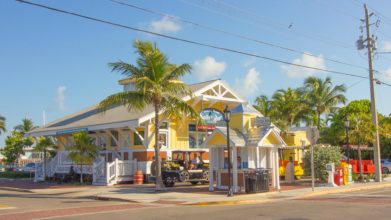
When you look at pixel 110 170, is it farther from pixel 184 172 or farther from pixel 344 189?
pixel 344 189

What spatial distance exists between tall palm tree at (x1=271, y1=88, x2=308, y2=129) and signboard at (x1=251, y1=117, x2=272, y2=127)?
21.1 meters

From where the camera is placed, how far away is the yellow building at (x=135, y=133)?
28.8 meters

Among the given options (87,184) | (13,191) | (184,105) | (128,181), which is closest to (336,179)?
(184,105)

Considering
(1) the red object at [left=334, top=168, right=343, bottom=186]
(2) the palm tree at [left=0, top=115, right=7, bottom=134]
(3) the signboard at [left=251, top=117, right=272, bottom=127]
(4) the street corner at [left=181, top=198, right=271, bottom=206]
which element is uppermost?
(2) the palm tree at [left=0, top=115, right=7, bottom=134]

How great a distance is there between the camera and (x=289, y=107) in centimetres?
4472

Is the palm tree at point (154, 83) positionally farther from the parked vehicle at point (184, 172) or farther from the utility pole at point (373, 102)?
the utility pole at point (373, 102)

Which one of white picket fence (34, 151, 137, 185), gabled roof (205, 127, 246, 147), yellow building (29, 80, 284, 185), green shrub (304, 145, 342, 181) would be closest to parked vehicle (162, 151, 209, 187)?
yellow building (29, 80, 284, 185)

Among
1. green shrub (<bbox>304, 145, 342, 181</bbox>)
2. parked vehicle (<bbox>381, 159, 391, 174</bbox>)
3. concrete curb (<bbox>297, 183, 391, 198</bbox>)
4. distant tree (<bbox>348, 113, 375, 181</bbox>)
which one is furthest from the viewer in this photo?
parked vehicle (<bbox>381, 159, 391, 174</bbox>)

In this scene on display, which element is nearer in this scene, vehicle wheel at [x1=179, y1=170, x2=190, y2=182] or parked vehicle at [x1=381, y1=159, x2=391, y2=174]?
vehicle wheel at [x1=179, y1=170, x2=190, y2=182]

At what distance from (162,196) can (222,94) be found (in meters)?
13.3

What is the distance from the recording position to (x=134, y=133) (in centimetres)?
3041

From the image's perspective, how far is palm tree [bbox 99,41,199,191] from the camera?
22.8 meters

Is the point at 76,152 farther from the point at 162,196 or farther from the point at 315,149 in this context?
the point at 315,149

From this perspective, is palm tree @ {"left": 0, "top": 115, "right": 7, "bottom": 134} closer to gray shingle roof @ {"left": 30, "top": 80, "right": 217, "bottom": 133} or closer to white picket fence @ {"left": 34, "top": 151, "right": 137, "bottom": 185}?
gray shingle roof @ {"left": 30, "top": 80, "right": 217, "bottom": 133}
